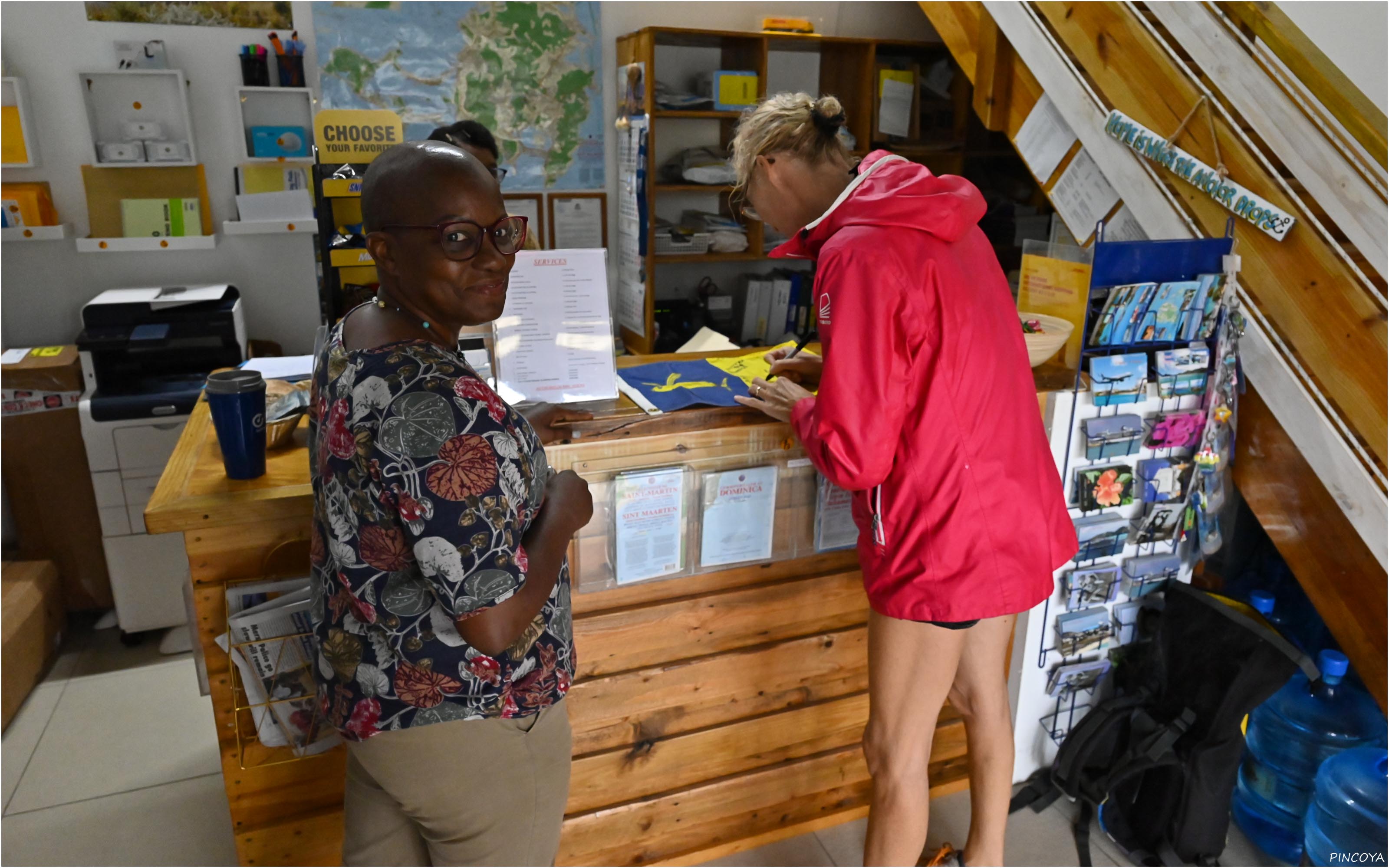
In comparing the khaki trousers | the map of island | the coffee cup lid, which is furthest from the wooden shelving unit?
the khaki trousers

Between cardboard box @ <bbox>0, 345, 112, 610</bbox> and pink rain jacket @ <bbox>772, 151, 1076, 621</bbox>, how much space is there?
2775 mm

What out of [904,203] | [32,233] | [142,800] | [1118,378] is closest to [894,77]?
[1118,378]

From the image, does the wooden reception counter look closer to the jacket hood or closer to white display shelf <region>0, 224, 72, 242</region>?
the jacket hood

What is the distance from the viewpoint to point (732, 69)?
161 inches

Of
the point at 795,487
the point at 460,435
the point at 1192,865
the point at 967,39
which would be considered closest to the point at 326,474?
the point at 460,435

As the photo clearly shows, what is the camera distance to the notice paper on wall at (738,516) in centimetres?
185

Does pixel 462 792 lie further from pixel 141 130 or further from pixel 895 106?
pixel 895 106

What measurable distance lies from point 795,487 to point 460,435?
1.07 metres

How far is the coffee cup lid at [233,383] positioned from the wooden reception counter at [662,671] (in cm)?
18

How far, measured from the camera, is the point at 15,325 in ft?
11.2

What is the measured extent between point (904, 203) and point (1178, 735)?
1.51m

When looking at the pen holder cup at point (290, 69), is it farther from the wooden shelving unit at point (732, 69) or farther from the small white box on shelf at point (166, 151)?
the wooden shelving unit at point (732, 69)

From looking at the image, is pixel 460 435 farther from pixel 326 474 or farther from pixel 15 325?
pixel 15 325

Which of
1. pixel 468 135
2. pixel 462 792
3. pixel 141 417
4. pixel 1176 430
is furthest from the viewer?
pixel 141 417
